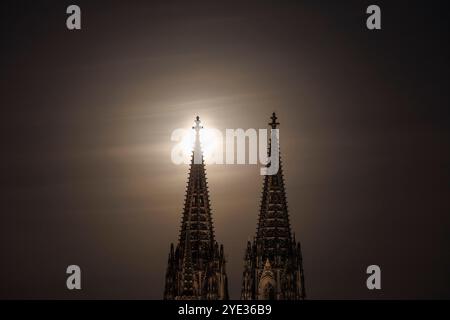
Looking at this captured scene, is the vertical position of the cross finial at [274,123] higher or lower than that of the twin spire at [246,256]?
higher

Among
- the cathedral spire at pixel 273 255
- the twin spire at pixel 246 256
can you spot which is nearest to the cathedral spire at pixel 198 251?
the twin spire at pixel 246 256

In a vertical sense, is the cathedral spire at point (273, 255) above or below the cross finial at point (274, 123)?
below

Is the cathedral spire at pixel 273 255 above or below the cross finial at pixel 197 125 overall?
below

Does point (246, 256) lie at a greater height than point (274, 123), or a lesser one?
lesser

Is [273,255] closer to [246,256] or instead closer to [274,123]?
[246,256]

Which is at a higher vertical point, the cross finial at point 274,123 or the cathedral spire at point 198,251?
the cross finial at point 274,123

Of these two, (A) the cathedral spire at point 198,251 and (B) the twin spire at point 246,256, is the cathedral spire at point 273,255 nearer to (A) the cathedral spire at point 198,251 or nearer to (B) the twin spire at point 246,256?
(B) the twin spire at point 246,256

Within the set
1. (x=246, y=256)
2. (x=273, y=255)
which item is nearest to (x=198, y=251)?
(x=246, y=256)

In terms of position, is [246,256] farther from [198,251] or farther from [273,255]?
[198,251]

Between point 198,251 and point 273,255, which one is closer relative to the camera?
point 273,255
